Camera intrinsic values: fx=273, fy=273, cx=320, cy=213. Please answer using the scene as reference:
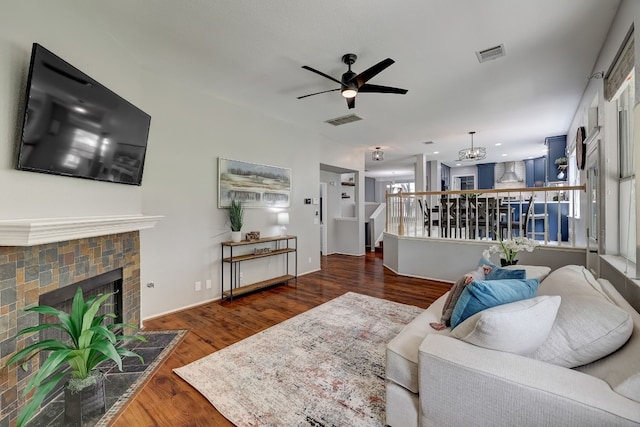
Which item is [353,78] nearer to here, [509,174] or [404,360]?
[404,360]

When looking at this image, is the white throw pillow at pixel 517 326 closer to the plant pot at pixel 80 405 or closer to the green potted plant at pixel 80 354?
the green potted plant at pixel 80 354

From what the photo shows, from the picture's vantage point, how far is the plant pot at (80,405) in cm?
163

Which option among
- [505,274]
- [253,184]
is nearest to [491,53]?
[505,274]

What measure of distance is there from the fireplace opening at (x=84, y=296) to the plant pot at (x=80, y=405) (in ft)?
1.33

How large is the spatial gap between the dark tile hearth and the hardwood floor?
2.9 inches

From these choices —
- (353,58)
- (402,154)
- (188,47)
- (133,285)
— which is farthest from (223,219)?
(402,154)

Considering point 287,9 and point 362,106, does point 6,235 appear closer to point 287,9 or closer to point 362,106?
point 287,9

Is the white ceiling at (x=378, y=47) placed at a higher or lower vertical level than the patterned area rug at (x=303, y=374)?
higher

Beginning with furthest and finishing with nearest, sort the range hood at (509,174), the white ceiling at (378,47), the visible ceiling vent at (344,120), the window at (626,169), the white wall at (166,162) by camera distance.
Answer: the range hood at (509,174) < the visible ceiling vent at (344,120) < the window at (626,169) < the white ceiling at (378,47) < the white wall at (166,162)

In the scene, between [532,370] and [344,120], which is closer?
[532,370]

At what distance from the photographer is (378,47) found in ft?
8.76

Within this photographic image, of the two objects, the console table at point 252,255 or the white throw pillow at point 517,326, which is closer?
the white throw pillow at point 517,326

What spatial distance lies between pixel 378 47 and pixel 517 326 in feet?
8.50

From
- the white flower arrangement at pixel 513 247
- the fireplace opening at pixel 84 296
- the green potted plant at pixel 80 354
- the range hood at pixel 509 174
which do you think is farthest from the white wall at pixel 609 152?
the range hood at pixel 509 174
